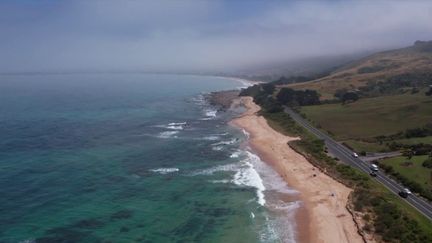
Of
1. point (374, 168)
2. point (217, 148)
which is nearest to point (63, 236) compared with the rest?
point (217, 148)

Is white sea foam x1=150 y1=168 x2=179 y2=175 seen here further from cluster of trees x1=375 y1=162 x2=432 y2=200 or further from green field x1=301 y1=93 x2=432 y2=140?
green field x1=301 y1=93 x2=432 y2=140

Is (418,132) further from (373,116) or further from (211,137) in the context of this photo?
(211,137)

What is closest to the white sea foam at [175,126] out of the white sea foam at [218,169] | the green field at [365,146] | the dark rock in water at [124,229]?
the white sea foam at [218,169]

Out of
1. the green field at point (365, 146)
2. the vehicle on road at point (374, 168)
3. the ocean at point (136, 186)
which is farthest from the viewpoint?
the green field at point (365, 146)

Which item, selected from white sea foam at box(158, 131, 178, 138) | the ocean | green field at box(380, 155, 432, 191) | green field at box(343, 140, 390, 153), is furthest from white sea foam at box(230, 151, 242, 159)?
green field at box(380, 155, 432, 191)

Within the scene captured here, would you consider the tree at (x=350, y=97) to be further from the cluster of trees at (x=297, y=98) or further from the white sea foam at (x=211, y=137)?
the white sea foam at (x=211, y=137)

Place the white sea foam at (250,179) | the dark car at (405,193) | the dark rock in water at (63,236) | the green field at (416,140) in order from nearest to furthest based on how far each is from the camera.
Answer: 1. the dark rock in water at (63,236)
2. the dark car at (405,193)
3. the white sea foam at (250,179)
4. the green field at (416,140)
